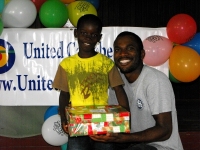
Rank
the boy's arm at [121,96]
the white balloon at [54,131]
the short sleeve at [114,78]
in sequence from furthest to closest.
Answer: the white balloon at [54,131], the short sleeve at [114,78], the boy's arm at [121,96]

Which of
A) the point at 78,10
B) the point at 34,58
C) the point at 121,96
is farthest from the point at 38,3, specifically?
the point at 121,96

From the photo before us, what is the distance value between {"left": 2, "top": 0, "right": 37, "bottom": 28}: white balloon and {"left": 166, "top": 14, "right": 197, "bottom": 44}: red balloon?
1501 mm

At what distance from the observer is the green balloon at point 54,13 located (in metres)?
3.92

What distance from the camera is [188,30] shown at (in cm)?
398

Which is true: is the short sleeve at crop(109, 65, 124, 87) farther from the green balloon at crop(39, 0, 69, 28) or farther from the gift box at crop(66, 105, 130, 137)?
the green balloon at crop(39, 0, 69, 28)

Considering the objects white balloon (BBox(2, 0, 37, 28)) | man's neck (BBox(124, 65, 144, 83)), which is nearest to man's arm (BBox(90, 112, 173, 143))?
man's neck (BBox(124, 65, 144, 83))

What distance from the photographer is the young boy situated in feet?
9.13

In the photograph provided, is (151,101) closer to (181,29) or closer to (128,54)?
(128,54)

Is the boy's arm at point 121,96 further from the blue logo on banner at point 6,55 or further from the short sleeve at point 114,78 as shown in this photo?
the blue logo on banner at point 6,55

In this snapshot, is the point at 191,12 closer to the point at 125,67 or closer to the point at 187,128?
the point at 187,128

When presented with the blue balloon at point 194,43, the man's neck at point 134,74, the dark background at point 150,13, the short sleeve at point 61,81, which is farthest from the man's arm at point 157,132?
the dark background at point 150,13

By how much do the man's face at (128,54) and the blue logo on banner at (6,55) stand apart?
77.4 inches

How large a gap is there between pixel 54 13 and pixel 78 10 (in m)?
0.26

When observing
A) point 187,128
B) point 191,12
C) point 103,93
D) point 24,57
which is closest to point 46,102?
point 24,57
